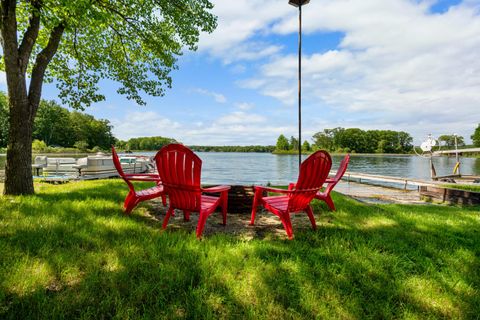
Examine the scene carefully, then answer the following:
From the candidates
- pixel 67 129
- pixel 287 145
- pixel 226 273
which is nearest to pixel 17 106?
pixel 226 273

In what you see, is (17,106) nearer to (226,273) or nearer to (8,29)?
(8,29)

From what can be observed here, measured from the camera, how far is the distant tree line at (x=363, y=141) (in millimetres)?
107812

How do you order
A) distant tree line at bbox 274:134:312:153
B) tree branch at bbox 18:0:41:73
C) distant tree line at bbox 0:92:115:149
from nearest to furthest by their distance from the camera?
1. tree branch at bbox 18:0:41:73
2. distant tree line at bbox 0:92:115:149
3. distant tree line at bbox 274:134:312:153

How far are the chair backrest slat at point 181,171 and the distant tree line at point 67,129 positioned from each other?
77848mm

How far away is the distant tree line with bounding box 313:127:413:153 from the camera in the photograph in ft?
354

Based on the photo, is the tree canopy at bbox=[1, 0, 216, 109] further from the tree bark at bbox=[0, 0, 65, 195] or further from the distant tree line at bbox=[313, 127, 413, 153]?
the distant tree line at bbox=[313, 127, 413, 153]

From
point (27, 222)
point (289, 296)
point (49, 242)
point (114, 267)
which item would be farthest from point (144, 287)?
point (27, 222)

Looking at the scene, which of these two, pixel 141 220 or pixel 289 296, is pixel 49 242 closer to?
pixel 141 220

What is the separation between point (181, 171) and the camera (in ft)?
9.88

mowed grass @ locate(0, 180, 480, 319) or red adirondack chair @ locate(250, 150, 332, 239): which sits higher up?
red adirondack chair @ locate(250, 150, 332, 239)

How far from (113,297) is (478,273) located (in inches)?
126

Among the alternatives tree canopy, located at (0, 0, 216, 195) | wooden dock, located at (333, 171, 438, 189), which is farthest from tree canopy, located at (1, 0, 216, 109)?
wooden dock, located at (333, 171, 438, 189)

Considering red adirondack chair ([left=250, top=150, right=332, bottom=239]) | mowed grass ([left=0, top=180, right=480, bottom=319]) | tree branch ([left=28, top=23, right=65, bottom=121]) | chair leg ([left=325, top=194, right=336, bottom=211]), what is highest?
tree branch ([left=28, top=23, right=65, bottom=121])

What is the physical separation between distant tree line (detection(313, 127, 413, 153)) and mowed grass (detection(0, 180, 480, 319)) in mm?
108732
